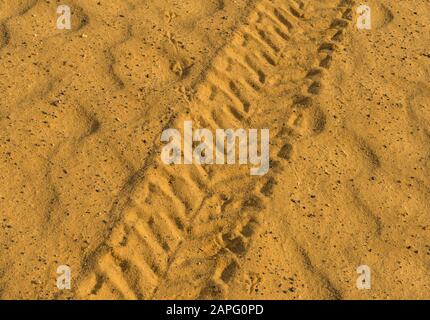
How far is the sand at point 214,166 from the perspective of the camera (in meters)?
2.53

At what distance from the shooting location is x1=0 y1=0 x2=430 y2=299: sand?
253 cm

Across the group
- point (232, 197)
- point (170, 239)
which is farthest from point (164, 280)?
point (232, 197)

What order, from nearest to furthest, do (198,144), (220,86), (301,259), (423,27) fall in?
(301,259) < (198,144) < (220,86) < (423,27)

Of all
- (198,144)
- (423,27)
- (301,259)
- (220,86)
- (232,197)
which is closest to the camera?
(301,259)

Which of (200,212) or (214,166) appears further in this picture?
(214,166)

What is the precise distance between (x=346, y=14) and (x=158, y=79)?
1.31 metres

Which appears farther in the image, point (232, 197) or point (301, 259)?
point (232, 197)

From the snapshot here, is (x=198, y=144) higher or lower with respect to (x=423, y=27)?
higher

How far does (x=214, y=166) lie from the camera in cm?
293

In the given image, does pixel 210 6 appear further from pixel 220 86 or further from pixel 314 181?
pixel 314 181

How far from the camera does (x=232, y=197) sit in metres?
2.80
